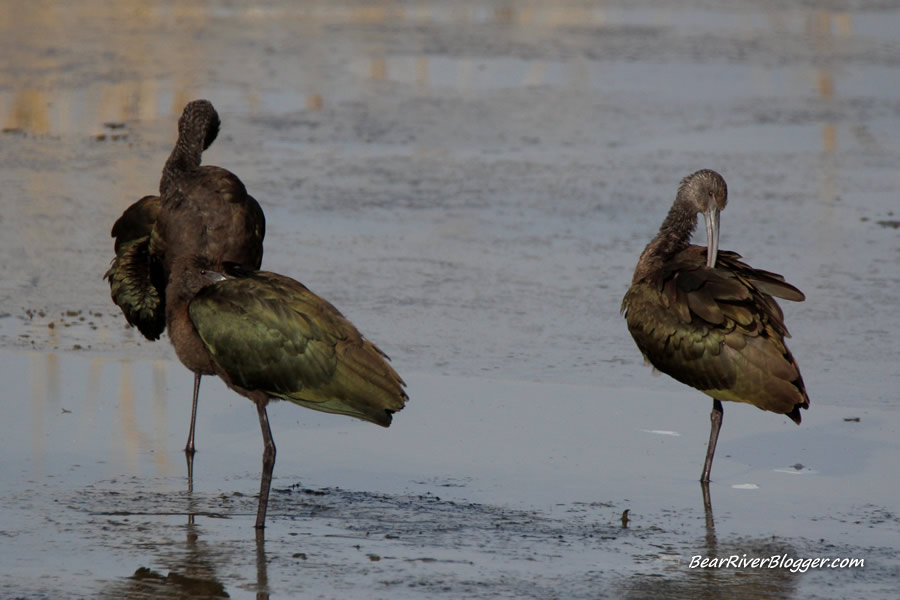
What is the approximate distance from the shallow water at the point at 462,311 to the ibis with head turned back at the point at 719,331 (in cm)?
44

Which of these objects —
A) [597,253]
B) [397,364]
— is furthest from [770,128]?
[397,364]

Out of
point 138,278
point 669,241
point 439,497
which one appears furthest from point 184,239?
point 669,241

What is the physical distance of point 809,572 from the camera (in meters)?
5.82

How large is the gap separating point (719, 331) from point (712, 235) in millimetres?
1037

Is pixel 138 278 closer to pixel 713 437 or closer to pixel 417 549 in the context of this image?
pixel 417 549

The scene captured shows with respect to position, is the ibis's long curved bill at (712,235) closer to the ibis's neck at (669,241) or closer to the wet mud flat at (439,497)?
the ibis's neck at (669,241)

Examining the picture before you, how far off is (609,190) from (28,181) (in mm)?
4833

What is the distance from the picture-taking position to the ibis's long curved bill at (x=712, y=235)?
24.2 feet

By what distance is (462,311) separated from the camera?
31.4 feet

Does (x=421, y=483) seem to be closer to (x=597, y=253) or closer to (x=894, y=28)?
(x=597, y=253)

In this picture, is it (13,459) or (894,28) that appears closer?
(13,459)

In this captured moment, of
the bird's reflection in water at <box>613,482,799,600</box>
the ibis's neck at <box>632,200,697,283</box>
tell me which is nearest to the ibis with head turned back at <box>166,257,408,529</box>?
the bird's reflection in water at <box>613,482,799,600</box>

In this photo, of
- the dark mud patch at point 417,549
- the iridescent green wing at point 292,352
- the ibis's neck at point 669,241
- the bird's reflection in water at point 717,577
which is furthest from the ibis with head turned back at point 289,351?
the ibis's neck at point 669,241

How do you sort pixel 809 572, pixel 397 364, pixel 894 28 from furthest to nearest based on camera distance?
pixel 894 28, pixel 397 364, pixel 809 572
